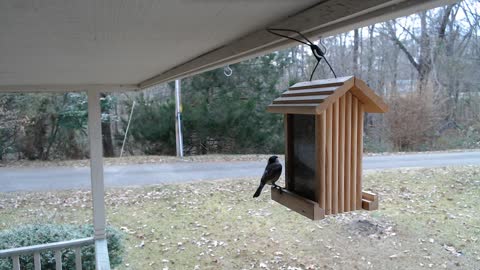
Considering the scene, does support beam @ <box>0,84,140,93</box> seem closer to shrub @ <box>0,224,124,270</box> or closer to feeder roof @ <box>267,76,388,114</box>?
shrub @ <box>0,224,124,270</box>

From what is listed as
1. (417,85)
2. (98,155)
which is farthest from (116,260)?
(417,85)

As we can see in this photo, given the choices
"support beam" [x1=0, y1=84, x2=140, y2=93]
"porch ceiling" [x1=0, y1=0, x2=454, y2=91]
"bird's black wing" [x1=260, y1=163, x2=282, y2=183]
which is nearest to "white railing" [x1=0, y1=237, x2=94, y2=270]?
"support beam" [x1=0, y1=84, x2=140, y2=93]

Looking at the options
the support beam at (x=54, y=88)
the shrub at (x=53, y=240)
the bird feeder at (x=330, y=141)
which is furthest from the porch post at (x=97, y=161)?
the bird feeder at (x=330, y=141)

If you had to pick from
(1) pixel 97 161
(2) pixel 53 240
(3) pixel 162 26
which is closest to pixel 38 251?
(1) pixel 97 161

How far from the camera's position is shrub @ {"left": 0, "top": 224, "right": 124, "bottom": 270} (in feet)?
10.7

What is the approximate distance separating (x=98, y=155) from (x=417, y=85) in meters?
7.16

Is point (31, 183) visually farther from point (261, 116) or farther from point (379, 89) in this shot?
point (379, 89)

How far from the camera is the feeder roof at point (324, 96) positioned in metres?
0.98

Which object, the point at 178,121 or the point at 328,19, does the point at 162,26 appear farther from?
the point at 178,121

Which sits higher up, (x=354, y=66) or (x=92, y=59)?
(x=354, y=66)

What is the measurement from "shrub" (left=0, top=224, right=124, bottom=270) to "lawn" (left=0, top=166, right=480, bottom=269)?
705mm

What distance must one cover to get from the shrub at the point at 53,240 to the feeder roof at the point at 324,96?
8.78 ft

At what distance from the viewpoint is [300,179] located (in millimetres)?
1222

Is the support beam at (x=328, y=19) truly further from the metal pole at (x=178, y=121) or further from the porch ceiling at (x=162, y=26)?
the metal pole at (x=178, y=121)
